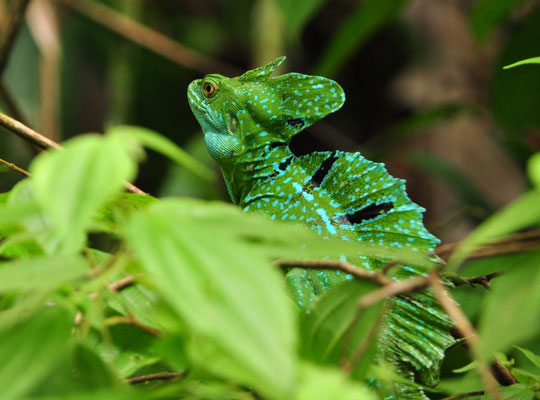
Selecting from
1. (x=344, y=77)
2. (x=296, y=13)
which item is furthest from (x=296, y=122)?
(x=344, y=77)

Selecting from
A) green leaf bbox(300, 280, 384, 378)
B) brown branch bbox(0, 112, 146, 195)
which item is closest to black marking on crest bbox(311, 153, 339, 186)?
brown branch bbox(0, 112, 146, 195)

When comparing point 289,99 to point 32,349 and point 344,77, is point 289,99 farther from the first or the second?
point 344,77

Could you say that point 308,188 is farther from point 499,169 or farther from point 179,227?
point 499,169

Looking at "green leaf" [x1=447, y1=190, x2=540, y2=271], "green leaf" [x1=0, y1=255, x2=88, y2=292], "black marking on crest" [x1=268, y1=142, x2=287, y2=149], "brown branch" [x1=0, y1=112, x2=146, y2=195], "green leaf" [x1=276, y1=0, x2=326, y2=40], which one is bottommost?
"green leaf" [x1=447, y1=190, x2=540, y2=271]

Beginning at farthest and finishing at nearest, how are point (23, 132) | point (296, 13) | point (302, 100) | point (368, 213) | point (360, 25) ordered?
1. point (360, 25)
2. point (296, 13)
3. point (302, 100)
4. point (368, 213)
5. point (23, 132)

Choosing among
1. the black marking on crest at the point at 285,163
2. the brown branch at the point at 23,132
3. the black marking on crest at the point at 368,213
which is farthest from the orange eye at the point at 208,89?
the brown branch at the point at 23,132

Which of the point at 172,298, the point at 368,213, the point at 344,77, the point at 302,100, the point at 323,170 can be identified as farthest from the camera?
the point at 344,77

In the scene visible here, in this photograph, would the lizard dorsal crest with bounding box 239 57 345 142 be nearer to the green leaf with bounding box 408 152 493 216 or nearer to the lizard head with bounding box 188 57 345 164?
the lizard head with bounding box 188 57 345 164
